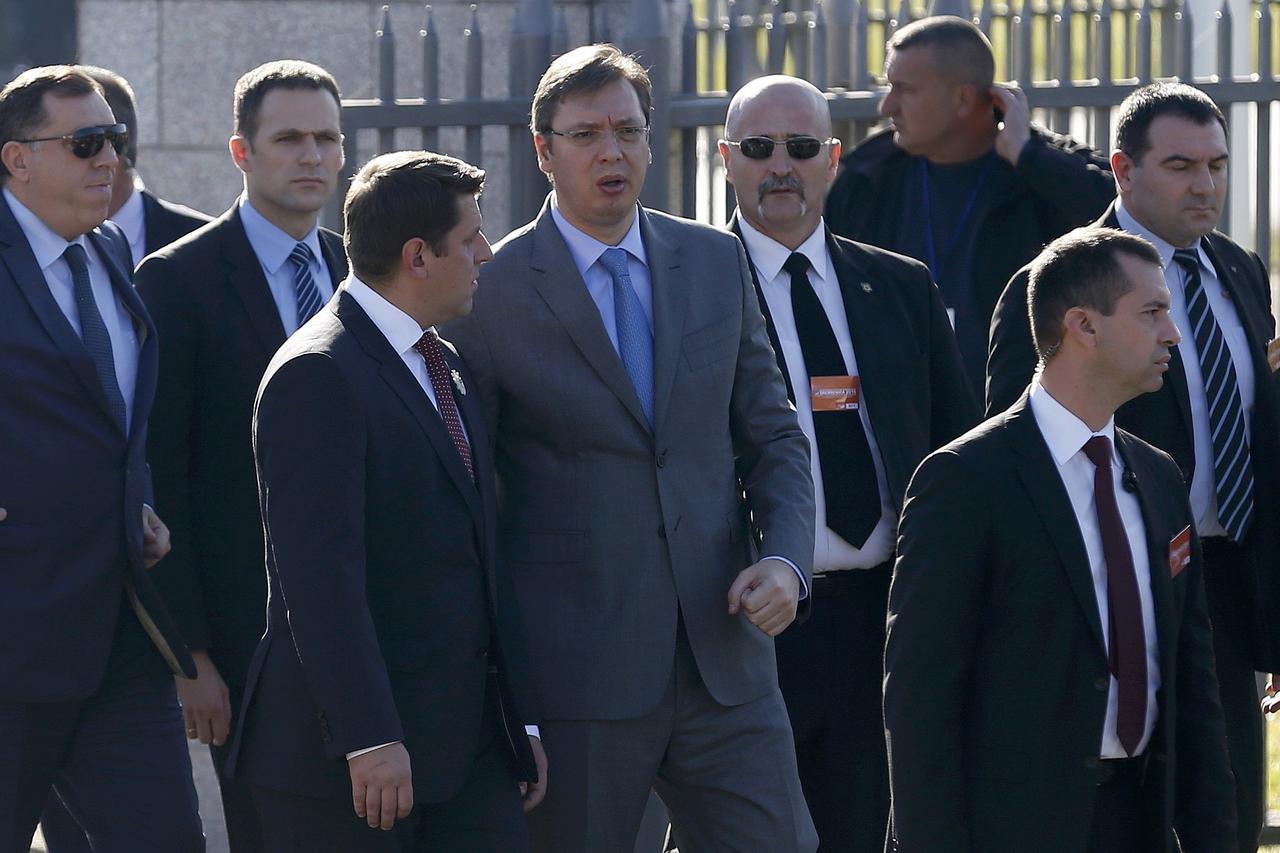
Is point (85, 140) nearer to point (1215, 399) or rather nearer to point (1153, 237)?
point (1153, 237)

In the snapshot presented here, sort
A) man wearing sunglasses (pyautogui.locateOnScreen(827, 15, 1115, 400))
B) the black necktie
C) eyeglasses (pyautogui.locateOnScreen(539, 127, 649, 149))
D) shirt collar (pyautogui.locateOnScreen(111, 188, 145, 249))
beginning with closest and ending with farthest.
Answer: eyeglasses (pyautogui.locateOnScreen(539, 127, 649, 149)) → the black necktie → man wearing sunglasses (pyautogui.locateOnScreen(827, 15, 1115, 400)) → shirt collar (pyautogui.locateOnScreen(111, 188, 145, 249))

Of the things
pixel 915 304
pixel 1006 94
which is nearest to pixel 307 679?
pixel 915 304

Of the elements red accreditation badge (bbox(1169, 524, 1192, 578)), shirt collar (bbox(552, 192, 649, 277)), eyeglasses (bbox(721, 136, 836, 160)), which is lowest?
red accreditation badge (bbox(1169, 524, 1192, 578))

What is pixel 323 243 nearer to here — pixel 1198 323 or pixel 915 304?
pixel 915 304

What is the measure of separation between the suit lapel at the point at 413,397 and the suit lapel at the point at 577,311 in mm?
461

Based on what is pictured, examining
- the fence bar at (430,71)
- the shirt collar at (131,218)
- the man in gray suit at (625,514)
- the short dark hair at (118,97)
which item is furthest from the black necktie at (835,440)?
the short dark hair at (118,97)

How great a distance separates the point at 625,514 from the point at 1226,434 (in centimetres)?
173

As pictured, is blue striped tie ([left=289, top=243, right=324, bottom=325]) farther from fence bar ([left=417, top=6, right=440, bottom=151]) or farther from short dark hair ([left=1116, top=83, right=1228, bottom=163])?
short dark hair ([left=1116, top=83, right=1228, bottom=163])

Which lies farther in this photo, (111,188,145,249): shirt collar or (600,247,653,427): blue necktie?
(111,188,145,249): shirt collar

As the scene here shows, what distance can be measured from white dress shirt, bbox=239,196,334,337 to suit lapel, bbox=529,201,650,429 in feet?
3.54

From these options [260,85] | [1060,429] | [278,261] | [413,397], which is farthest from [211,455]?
[1060,429]

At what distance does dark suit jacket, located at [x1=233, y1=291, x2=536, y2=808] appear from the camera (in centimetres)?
355

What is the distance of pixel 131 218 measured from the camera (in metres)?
5.99

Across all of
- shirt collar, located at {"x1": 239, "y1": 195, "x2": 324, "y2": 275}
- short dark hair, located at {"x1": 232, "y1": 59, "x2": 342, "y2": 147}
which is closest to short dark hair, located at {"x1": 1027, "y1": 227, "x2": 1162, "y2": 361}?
shirt collar, located at {"x1": 239, "y1": 195, "x2": 324, "y2": 275}
